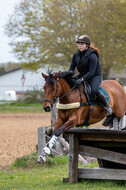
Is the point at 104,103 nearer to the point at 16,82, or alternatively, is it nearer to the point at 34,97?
the point at 34,97

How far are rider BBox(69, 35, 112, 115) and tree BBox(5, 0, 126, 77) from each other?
19257 mm

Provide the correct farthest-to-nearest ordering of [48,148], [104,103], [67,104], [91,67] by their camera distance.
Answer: [104,103] → [91,67] → [67,104] → [48,148]

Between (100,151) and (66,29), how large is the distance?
25.2 metres

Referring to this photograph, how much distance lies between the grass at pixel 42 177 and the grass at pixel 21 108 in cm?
2011

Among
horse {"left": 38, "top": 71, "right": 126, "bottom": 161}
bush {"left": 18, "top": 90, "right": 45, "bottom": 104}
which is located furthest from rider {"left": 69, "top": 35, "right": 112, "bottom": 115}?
bush {"left": 18, "top": 90, "right": 45, "bottom": 104}

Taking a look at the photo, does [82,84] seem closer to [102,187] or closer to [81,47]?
[81,47]

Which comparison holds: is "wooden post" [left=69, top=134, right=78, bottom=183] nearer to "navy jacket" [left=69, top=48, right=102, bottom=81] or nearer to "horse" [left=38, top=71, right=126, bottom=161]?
"horse" [left=38, top=71, right=126, bottom=161]

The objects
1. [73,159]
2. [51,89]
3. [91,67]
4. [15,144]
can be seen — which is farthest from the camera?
[15,144]

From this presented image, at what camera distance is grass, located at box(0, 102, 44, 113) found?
31270 mm

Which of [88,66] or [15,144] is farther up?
[88,66]

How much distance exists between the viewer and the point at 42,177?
8.98 metres

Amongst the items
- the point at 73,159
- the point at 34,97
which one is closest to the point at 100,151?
the point at 73,159

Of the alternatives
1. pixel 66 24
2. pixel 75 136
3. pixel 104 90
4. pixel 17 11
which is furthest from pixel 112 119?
pixel 17 11

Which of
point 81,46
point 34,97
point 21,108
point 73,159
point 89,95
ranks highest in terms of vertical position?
point 81,46
